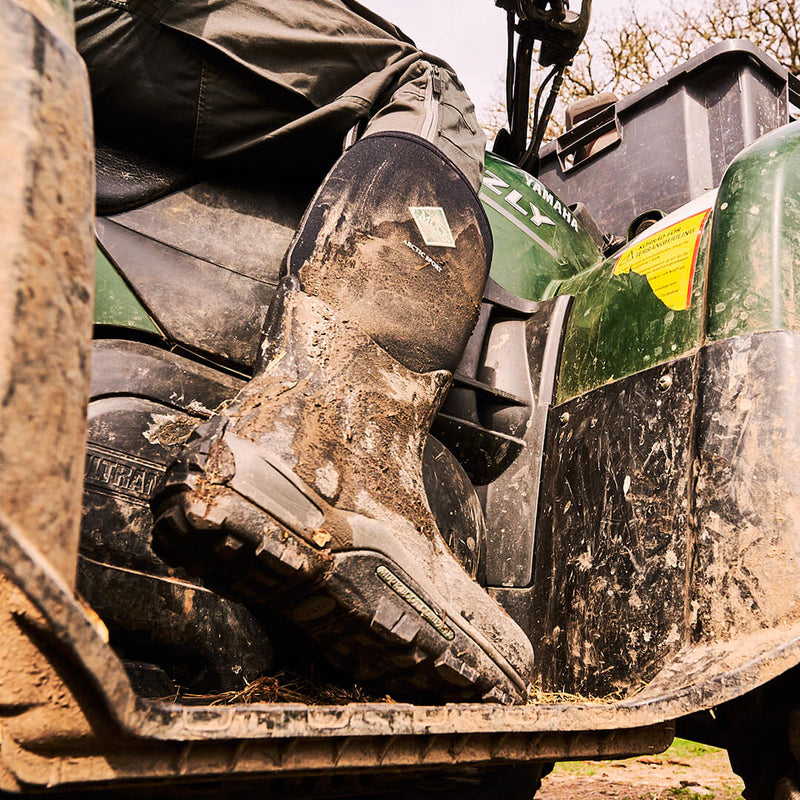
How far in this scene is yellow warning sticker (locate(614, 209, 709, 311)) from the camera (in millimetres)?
1590

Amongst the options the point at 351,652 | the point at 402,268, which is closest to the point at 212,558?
the point at 351,652

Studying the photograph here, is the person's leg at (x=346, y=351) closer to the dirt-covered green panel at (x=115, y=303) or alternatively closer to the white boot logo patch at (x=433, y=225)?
the white boot logo patch at (x=433, y=225)

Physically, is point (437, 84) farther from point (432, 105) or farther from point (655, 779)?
point (655, 779)

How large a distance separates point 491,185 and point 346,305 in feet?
4.01

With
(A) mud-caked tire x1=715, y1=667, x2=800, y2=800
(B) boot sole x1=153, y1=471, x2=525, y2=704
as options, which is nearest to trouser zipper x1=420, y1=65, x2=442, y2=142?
(B) boot sole x1=153, y1=471, x2=525, y2=704

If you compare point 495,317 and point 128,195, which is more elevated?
point 495,317

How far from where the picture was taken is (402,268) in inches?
51.4

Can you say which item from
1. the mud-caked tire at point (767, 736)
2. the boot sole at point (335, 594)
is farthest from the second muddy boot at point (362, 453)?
the mud-caked tire at point (767, 736)

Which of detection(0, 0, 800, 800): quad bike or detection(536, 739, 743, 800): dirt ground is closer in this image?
detection(0, 0, 800, 800): quad bike

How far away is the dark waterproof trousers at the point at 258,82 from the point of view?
131cm

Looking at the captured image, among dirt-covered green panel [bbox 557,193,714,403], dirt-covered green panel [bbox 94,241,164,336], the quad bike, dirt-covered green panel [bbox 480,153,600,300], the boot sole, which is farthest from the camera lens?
dirt-covered green panel [bbox 480,153,600,300]

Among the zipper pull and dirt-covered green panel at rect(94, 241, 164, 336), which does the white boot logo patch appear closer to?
the zipper pull

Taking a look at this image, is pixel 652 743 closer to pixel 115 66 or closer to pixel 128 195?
pixel 128 195

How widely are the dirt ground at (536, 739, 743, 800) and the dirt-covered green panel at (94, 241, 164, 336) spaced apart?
242 cm
